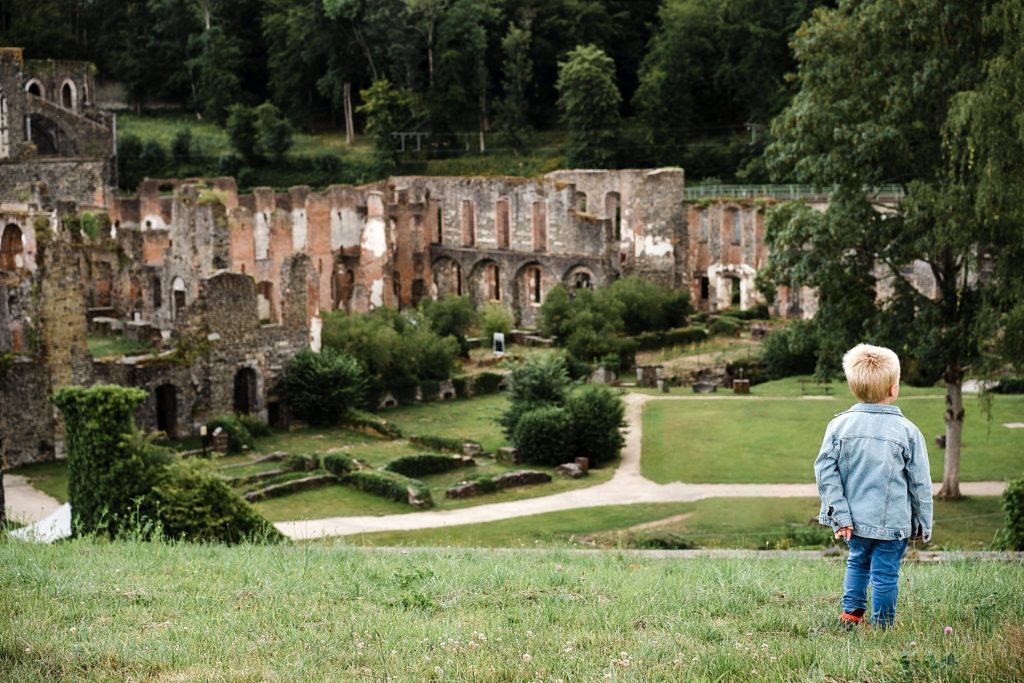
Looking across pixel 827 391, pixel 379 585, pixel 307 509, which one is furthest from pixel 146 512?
pixel 827 391

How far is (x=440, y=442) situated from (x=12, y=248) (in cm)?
1107

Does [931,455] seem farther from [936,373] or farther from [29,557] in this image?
[29,557]

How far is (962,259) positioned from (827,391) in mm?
10873

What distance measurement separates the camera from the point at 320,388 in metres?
30.3

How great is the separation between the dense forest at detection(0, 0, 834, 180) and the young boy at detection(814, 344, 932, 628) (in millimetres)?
50071

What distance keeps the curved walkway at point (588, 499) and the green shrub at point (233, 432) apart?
19.9ft

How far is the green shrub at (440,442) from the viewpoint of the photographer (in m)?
27.8

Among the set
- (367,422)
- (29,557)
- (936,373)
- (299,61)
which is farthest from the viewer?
(299,61)

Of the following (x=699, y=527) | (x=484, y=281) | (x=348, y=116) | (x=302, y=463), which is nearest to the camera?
(x=699, y=527)

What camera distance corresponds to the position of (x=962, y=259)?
69.3 feet

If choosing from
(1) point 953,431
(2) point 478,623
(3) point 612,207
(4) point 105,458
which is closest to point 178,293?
(3) point 612,207

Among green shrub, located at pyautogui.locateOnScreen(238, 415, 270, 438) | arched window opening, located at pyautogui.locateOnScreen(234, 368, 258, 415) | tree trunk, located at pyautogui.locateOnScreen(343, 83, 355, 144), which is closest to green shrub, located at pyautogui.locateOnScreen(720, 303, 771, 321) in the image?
arched window opening, located at pyautogui.locateOnScreen(234, 368, 258, 415)

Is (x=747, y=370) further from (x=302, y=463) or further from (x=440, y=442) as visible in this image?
(x=302, y=463)

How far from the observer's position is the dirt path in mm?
22155
